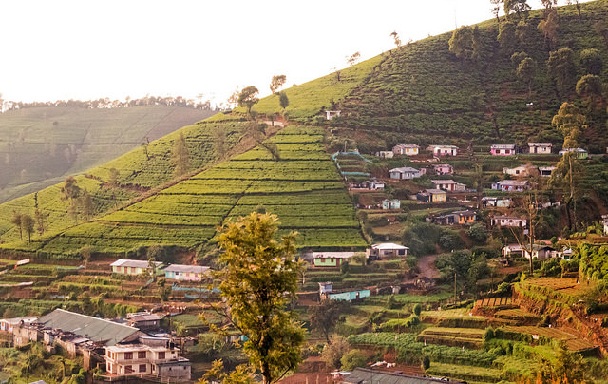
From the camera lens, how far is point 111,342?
39750 mm

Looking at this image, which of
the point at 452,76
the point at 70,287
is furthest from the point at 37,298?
the point at 452,76

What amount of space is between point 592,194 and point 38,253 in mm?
34576

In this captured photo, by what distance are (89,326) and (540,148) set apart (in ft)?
118

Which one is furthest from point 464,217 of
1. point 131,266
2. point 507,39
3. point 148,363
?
point 507,39

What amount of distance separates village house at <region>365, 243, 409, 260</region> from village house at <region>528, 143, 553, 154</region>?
1927 centimetres

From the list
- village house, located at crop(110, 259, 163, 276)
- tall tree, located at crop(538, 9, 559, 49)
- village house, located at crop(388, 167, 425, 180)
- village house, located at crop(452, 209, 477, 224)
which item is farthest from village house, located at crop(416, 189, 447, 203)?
tall tree, located at crop(538, 9, 559, 49)

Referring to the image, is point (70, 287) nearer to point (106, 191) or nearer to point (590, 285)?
point (106, 191)

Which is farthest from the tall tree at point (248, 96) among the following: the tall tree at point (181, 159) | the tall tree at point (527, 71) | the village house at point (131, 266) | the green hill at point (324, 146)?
the village house at point (131, 266)

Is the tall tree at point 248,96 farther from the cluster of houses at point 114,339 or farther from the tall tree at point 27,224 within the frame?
the cluster of houses at point 114,339

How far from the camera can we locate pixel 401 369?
35969 mm

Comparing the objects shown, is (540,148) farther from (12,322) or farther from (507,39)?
(12,322)

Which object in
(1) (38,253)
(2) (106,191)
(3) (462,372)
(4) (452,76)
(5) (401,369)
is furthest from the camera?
(4) (452,76)

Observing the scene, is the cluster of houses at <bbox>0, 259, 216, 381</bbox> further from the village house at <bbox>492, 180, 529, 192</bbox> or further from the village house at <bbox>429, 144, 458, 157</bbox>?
the village house at <bbox>429, 144, 458, 157</bbox>

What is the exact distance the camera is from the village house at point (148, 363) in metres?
37.8
